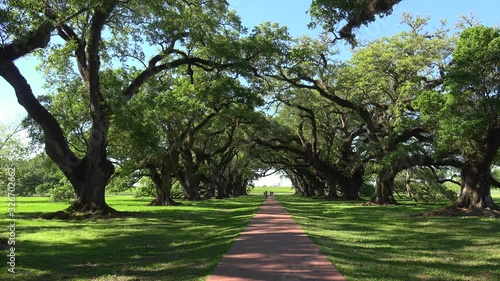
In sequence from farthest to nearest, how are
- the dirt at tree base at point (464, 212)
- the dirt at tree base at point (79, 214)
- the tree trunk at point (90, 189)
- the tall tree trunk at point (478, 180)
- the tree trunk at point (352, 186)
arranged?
1. the tree trunk at point (352, 186)
2. the tree trunk at point (90, 189)
3. the tall tree trunk at point (478, 180)
4. the dirt at tree base at point (464, 212)
5. the dirt at tree base at point (79, 214)

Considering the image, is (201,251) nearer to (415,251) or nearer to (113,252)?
(113,252)

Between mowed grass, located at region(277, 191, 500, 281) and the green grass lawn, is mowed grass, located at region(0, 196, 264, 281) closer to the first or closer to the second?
the green grass lawn

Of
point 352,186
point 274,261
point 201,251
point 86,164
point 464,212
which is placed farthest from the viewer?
point 352,186

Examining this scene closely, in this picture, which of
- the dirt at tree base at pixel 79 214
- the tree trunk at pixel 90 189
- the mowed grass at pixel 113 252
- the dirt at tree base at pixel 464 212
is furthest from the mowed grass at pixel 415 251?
the tree trunk at pixel 90 189

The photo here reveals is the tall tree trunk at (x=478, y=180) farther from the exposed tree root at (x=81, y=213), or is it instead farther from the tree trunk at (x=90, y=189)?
the tree trunk at (x=90, y=189)

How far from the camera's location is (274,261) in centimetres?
769

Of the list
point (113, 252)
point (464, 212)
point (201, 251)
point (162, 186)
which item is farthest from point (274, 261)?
point (162, 186)

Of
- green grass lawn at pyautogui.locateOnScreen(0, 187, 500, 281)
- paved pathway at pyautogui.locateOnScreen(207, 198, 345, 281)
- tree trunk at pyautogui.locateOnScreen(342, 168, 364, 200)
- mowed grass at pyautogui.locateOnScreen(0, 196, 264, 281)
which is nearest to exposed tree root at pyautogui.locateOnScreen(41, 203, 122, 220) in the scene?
mowed grass at pyautogui.locateOnScreen(0, 196, 264, 281)

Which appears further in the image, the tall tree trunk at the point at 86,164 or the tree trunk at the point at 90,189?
the tree trunk at the point at 90,189

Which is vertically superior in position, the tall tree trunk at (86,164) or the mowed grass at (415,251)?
the tall tree trunk at (86,164)

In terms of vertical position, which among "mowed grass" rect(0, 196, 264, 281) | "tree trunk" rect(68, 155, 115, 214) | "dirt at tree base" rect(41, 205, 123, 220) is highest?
"tree trunk" rect(68, 155, 115, 214)

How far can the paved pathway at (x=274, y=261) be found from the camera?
6.48 metres

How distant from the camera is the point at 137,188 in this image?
4900cm

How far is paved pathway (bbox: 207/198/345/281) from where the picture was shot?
21.2ft
